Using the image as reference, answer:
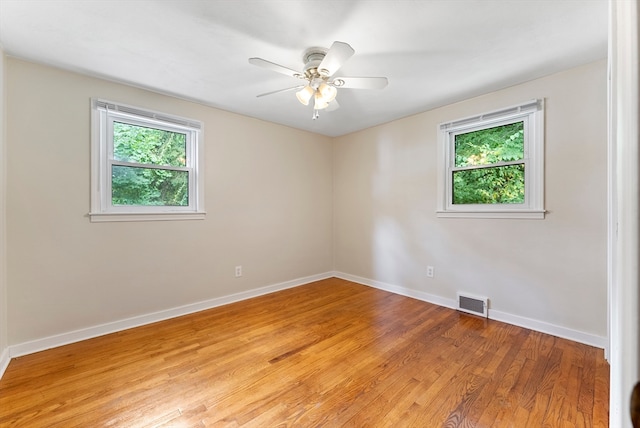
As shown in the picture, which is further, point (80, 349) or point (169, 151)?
point (169, 151)

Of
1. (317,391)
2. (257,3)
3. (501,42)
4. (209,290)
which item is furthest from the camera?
(209,290)

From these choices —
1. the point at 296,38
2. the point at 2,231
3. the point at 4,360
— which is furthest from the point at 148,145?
the point at 4,360

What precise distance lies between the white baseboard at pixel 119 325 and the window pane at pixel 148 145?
157 cm

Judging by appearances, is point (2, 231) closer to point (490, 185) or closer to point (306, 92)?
point (306, 92)

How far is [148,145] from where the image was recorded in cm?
275

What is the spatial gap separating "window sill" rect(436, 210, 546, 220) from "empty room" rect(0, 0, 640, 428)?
3 centimetres

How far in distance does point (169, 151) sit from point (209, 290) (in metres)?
1.63

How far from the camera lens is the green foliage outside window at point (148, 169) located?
2.57 meters

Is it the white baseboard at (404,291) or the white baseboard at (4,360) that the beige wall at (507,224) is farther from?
the white baseboard at (4,360)

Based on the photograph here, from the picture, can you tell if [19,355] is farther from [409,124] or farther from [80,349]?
[409,124]

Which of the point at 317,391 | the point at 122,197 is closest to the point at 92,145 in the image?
the point at 122,197

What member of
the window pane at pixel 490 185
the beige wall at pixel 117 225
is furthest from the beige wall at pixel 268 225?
the window pane at pixel 490 185

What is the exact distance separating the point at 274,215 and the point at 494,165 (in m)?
2.69

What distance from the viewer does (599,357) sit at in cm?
203
